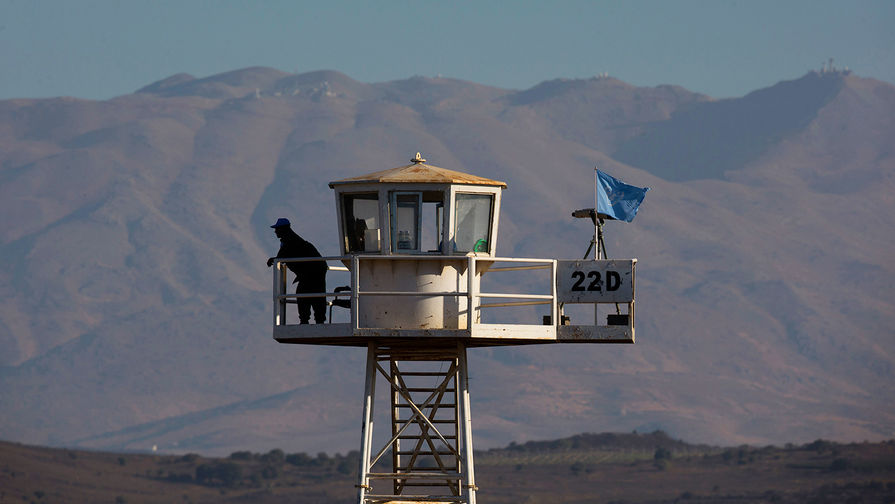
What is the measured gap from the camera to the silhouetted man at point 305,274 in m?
32.7

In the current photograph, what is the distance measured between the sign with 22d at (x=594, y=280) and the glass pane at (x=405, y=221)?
9.06 ft

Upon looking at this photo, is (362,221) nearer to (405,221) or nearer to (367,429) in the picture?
(405,221)

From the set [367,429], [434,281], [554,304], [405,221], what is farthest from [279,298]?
[554,304]

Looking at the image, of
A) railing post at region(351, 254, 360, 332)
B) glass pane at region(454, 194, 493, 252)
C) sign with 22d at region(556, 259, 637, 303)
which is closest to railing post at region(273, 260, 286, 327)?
railing post at region(351, 254, 360, 332)

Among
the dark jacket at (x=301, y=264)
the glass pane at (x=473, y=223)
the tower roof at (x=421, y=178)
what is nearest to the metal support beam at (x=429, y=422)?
the dark jacket at (x=301, y=264)

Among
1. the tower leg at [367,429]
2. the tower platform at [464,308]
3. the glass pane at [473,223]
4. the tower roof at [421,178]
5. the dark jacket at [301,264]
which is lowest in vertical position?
the tower leg at [367,429]

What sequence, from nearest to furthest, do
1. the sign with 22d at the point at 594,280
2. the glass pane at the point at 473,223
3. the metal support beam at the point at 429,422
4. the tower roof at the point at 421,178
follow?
1. the tower roof at the point at 421,178
2. the glass pane at the point at 473,223
3. the sign with 22d at the point at 594,280
4. the metal support beam at the point at 429,422

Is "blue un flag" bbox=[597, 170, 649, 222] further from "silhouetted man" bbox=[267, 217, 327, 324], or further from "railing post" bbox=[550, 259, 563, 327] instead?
"silhouetted man" bbox=[267, 217, 327, 324]

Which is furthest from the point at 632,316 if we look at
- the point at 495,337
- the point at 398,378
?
the point at 398,378

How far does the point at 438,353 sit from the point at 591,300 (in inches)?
139

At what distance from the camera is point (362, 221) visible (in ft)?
107

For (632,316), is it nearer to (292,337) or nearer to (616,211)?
(616,211)

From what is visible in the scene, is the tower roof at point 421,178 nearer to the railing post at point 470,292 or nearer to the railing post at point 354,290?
the railing post at point 470,292

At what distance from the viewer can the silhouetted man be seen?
1288 inches
